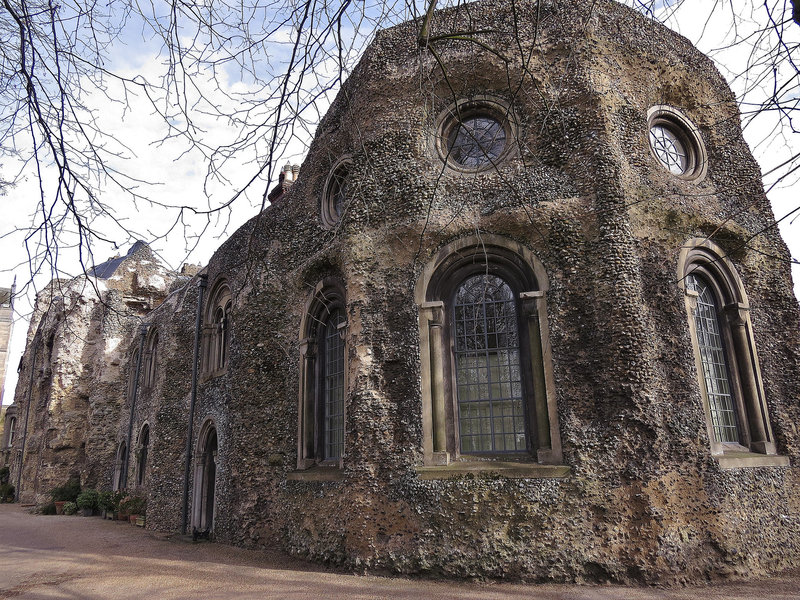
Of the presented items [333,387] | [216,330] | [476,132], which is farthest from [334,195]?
[216,330]

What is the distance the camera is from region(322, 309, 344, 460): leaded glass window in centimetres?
1108

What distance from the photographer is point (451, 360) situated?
9.72m

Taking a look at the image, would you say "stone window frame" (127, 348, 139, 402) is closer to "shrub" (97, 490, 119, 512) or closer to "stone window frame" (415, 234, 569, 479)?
"shrub" (97, 490, 119, 512)

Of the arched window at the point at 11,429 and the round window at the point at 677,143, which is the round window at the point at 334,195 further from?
the arched window at the point at 11,429

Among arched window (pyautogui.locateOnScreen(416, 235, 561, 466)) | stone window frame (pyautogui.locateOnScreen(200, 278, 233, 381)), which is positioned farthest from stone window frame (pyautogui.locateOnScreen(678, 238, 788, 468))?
stone window frame (pyautogui.locateOnScreen(200, 278, 233, 381))

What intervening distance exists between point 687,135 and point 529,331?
204 inches

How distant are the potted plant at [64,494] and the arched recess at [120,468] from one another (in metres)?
1.82

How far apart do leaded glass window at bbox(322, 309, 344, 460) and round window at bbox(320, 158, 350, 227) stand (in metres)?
1.96

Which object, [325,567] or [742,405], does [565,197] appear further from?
[325,567]

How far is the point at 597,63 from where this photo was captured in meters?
9.99

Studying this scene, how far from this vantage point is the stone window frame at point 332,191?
11805 millimetres

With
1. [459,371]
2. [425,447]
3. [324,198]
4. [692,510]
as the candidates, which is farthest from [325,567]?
[324,198]

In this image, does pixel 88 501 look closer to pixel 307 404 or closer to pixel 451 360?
pixel 307 404

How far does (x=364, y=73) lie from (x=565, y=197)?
4555 mm
